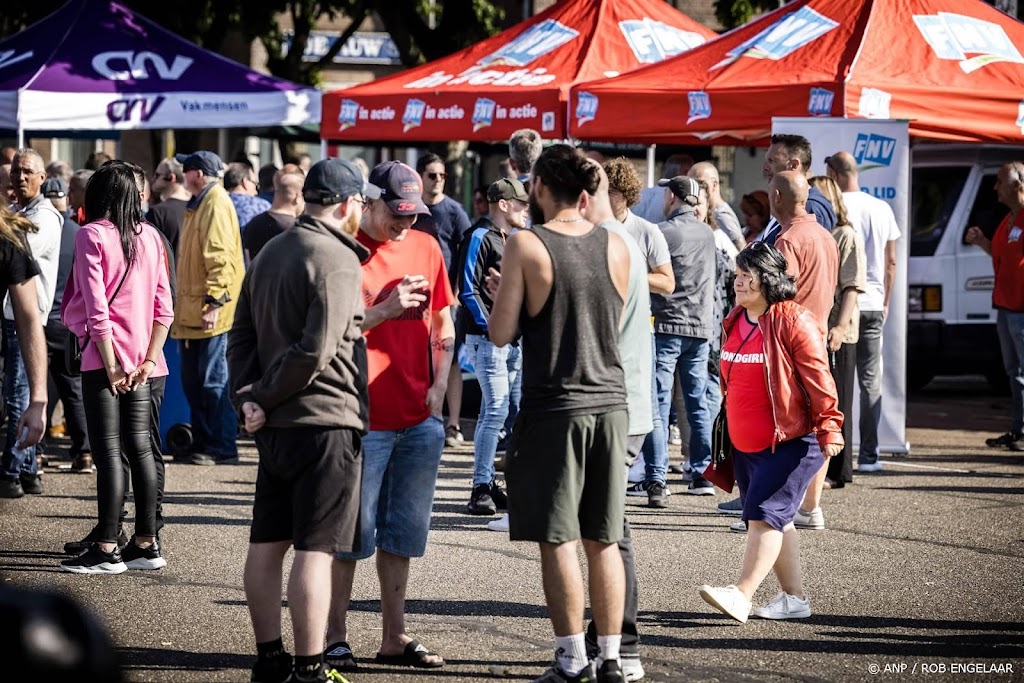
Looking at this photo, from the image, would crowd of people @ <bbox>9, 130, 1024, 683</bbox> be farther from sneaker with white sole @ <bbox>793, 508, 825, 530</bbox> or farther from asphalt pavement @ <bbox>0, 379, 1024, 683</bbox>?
asphalt pavement @ <bbox>0, 379, 1024, 683</bbox>

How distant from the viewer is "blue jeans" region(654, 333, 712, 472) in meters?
8.73

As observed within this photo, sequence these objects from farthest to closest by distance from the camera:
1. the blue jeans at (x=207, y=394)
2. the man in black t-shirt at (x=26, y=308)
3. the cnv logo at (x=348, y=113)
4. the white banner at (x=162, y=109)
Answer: the white banner at (x=162, y=109)
the cnv logo at (x=348, y=113)
the blue jeans at (x=207, y=394)
the man in black t-shirt at (x=26, y=308)

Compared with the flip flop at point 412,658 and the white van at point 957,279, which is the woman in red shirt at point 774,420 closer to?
the flip flop at point 412,658

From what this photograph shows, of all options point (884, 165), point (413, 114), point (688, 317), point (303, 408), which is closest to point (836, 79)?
point (884, 165)

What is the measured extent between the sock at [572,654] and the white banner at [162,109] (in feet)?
33.3

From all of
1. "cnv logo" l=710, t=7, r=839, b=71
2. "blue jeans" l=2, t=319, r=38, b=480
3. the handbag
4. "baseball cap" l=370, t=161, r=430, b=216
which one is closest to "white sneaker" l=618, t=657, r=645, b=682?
"baseball cap" l=370, t=161, r=430, b=216

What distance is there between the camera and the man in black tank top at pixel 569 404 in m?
4.62

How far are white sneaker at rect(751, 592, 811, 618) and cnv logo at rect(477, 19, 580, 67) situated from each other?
8.21 metres

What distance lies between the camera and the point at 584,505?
15.6ft

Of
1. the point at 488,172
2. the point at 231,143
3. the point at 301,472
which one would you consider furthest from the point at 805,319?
the point at 231,143

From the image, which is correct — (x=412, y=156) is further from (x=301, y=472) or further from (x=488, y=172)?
(x=301, y=472)

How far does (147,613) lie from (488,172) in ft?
73.6

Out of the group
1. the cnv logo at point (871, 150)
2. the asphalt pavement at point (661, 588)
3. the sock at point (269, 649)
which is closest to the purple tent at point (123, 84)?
the asphalt pavement at point (661, 588)

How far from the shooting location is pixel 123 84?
45.7 ft
